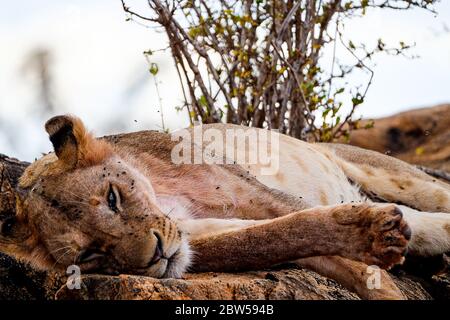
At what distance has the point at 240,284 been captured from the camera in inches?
122

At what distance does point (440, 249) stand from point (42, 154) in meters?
2.20

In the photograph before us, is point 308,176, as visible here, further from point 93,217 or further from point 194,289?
point 194,289

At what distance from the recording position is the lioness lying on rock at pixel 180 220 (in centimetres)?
333

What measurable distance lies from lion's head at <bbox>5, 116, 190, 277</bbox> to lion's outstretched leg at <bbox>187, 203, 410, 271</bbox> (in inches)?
6.5

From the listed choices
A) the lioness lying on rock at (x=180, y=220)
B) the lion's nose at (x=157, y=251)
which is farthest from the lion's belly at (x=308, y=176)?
the lion's nose at (x=157, y=251)

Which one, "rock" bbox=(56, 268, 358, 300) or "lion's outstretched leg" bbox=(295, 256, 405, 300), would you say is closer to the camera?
"rock" bbox=(56, 268, 358, 300)

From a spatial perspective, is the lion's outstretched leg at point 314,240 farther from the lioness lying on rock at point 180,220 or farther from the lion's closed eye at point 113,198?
the lion's closed eye at point 113,198

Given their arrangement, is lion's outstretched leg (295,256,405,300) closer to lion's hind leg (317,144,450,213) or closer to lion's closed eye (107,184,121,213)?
lion's closed eye (107,184,121,213)

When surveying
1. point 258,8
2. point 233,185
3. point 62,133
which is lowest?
point 233,185

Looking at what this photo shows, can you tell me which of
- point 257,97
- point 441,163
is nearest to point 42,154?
point 257,97

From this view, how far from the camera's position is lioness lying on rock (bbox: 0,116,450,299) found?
10.9 feet

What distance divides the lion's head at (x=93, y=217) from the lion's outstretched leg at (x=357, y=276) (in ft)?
1.93

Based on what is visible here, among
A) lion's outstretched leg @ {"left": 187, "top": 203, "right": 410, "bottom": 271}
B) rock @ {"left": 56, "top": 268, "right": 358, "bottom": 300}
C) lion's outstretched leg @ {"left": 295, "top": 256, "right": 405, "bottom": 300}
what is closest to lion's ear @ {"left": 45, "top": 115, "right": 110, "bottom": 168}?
lion's outstretched leg @ {"left": 187, "top": 203, "right": 410, "bottom": 271}

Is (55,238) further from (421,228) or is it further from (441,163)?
(441,163)
